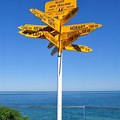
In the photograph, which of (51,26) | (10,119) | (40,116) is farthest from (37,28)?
(40,116)

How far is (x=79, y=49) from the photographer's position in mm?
5461

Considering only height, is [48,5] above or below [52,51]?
above

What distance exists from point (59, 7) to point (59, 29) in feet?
1.13

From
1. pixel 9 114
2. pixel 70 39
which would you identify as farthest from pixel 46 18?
pixel 9 114

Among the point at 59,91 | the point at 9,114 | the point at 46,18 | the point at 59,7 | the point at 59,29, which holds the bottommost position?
the point at 9,114

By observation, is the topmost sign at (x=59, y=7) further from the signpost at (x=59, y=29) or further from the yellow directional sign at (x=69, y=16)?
the yellow directional sign at (x=69, y=16)

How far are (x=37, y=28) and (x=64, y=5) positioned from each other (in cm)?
55

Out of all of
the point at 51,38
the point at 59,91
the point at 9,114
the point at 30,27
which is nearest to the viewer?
the point at 9,114

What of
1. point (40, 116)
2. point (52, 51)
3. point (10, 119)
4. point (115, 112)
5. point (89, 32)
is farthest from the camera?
point (40, 116)

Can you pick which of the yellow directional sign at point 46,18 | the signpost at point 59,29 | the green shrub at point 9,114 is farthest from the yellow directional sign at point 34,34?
the green shrub at point 9,114

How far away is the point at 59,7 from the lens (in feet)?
17.6

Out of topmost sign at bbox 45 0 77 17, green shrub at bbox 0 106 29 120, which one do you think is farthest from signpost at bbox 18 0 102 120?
green shrub at bbox 0 106 29 120

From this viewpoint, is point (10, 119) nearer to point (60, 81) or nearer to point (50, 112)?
point (60, 81)

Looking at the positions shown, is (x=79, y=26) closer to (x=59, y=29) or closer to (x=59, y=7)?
(x=59, y=29)
